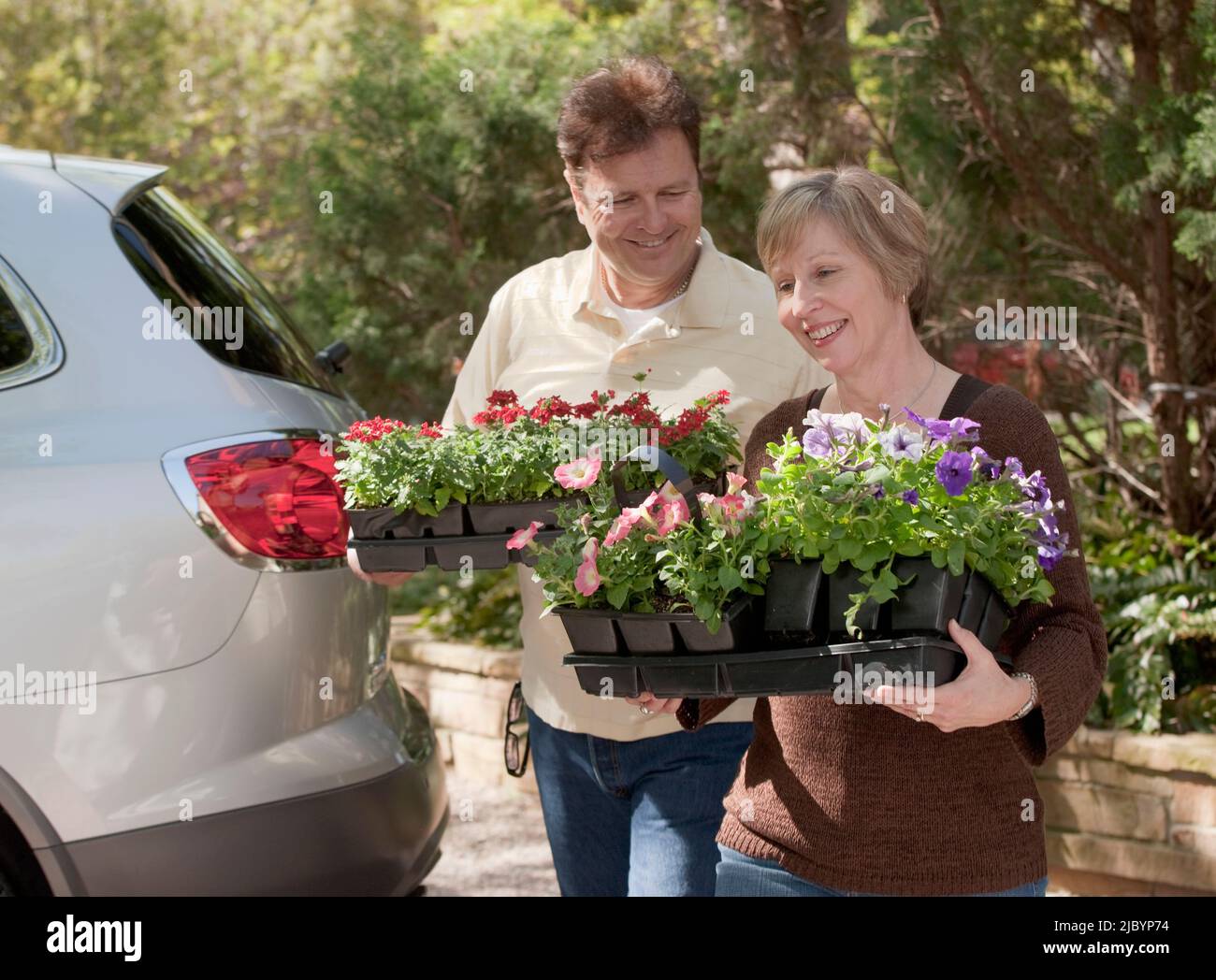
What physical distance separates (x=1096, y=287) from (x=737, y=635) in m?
4.01

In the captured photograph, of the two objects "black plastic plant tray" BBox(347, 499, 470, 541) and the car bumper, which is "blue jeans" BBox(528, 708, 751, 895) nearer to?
the car bumper

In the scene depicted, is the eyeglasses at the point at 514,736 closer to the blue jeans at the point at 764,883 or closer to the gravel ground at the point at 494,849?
the blue jeans at the point at 764,883

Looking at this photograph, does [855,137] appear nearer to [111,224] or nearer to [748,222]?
[748,222]

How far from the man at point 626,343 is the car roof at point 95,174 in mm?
941

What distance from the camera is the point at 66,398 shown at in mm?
2816

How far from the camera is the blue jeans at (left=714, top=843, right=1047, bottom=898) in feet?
7.18

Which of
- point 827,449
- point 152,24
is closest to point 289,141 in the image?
point 152,24

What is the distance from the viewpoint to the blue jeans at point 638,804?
2.71m

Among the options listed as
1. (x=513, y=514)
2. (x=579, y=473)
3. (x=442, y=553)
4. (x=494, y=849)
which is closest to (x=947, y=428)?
(x=579, y=473)

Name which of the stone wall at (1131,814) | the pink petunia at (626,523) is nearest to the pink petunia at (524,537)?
the pink petunia at (626,523)

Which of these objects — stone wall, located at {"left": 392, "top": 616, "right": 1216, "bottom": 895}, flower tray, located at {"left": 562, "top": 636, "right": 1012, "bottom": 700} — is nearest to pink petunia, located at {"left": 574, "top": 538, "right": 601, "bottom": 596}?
flower tray, located at {"left": 562, "top": 636, "right": 1012, "bottom": 700}

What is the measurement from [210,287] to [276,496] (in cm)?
60

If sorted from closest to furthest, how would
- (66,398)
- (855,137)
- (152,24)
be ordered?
(66,398), (855,137), (152,24)
